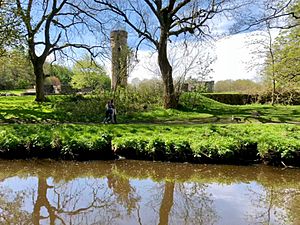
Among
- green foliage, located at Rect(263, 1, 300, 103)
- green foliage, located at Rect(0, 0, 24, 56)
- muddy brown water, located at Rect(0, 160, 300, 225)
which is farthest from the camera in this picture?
green foliage, located at Rect(263, 1, 300, 103)

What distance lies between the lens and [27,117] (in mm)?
18234

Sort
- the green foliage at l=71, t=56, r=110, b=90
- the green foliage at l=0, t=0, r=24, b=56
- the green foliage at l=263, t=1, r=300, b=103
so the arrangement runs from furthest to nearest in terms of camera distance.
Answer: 1. the green foliage at l=71, t=56, r=110, b=90
2. the green foliage at l=263, t=1, r=300, b=103
3. the green foliage at l=0, t=0, r=24, b=56

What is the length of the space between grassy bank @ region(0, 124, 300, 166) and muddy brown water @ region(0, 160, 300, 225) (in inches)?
17.7

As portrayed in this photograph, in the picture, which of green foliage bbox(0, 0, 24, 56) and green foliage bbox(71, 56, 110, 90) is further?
green foliage bbox(71, 56, 110, 90)

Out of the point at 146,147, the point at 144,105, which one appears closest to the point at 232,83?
the point at 144,105

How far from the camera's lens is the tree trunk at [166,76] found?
797 inches

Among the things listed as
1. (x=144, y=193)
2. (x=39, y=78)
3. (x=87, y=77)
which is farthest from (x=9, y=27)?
(x=87, y=77)

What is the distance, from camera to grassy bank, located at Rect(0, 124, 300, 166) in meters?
10.5

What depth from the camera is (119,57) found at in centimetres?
2475

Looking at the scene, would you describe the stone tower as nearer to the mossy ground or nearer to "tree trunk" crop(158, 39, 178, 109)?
"tree trunk" crop(158, 39, 178, 109)

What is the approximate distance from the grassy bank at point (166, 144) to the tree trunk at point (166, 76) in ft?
27.0

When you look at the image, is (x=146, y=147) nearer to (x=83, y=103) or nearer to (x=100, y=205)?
(x=100, y=205)

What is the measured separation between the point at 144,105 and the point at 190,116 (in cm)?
328

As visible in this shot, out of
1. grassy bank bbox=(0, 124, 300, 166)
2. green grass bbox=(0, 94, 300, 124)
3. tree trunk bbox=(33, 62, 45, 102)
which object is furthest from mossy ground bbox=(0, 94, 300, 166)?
tree trunk bbox=(33, 62, 45, 102)
